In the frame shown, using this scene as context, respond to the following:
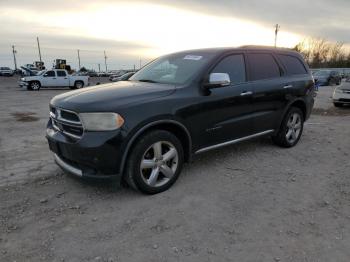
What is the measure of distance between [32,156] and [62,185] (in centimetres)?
164

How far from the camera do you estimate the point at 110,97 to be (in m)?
3.90

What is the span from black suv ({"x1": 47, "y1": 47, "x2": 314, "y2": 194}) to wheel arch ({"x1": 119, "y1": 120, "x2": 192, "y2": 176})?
12mm

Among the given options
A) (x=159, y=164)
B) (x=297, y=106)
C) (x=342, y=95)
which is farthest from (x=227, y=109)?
(x=342, y=95)

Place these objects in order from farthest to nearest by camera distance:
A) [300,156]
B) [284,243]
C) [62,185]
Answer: [300,156] → [62,185] → [284,243]

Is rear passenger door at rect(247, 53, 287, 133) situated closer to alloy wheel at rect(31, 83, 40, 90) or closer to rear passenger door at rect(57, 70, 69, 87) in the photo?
rear passenger door at rect(57, 70, 69, 87)

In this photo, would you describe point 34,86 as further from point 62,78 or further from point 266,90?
point 266,90

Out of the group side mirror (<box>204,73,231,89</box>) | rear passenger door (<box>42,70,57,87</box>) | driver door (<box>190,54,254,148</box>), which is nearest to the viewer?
side mirror (<box>204,73,231,89</box>)

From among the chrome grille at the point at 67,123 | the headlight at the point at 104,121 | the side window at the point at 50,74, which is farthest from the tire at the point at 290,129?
the side window at the point at 50,74

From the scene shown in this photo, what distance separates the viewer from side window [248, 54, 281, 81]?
5.34 m

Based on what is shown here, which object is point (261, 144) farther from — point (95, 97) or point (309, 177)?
point (95, 97)

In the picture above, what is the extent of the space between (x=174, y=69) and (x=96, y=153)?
75.6 inches

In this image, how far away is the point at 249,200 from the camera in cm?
399

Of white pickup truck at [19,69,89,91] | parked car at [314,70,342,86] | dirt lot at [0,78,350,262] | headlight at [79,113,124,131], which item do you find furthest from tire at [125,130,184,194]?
parked car at [314,70,342,86]

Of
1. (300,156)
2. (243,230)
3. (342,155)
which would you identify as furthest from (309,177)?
(243,230)
